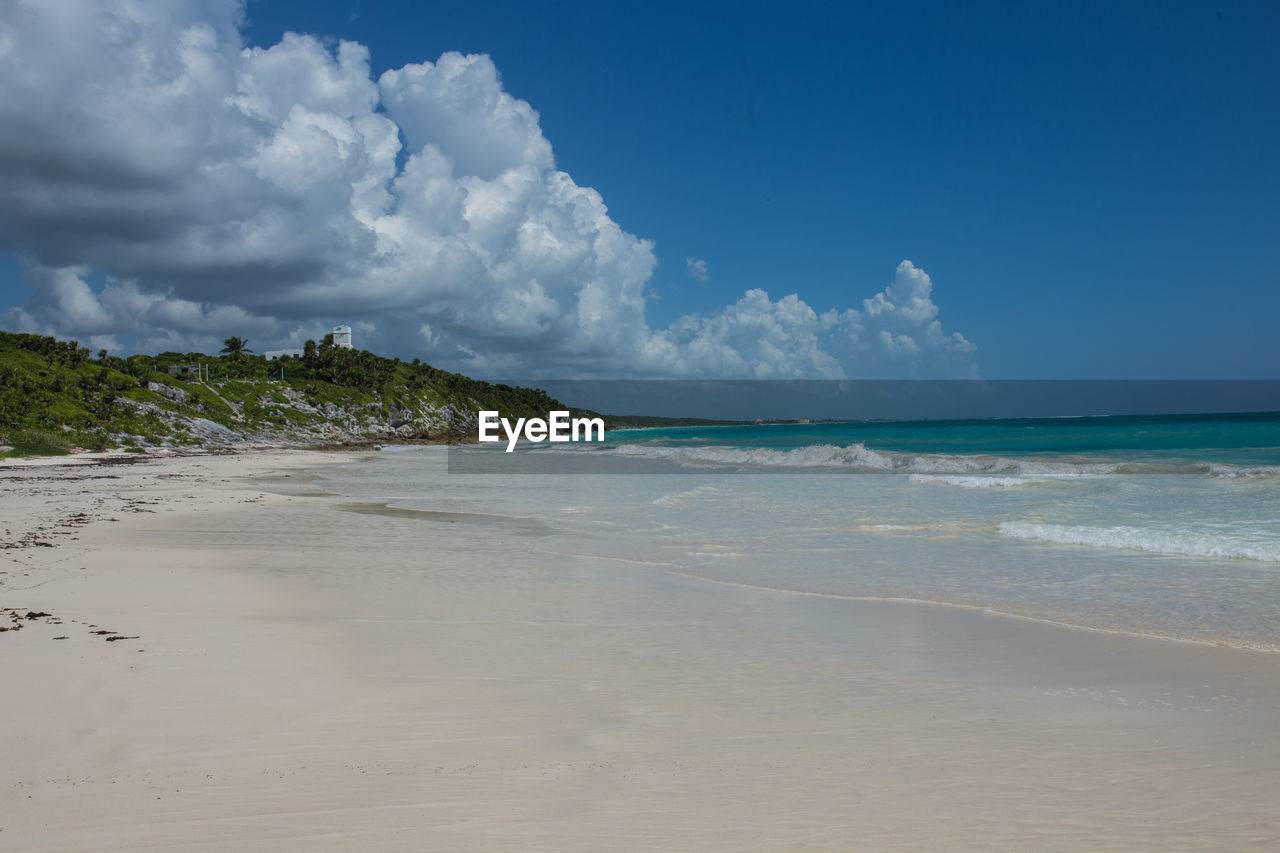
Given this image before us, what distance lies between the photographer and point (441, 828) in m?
3.56

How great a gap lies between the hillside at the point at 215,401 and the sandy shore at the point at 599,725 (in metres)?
39.1

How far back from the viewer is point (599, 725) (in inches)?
194

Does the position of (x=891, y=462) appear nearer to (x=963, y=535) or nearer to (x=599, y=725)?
(x=963, y=535)

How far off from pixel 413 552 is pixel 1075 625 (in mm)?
10071

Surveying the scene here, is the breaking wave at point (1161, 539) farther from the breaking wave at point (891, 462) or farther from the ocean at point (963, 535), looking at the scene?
the breaking wave at point (891, 462)

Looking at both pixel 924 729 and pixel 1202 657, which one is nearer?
pixel 924 729

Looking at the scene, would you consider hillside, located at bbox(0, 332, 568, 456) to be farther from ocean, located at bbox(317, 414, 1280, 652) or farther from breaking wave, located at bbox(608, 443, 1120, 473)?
breaking wave, located at bbox(608, 443, 1120, 473)

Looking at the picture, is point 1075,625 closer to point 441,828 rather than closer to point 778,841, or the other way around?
point 778,841

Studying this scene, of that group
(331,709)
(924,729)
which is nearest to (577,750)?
(331,709)

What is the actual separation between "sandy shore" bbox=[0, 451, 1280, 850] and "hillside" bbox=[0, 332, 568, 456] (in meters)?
39.1

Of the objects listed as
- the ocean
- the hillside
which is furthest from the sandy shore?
the hillside

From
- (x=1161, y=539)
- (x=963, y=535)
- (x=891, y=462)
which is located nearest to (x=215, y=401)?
(x=891, y=462)

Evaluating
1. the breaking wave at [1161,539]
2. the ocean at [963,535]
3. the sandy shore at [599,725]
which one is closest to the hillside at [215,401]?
the ocean at [963,535]

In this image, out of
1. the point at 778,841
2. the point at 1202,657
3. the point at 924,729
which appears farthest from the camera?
the point at 1202,657
